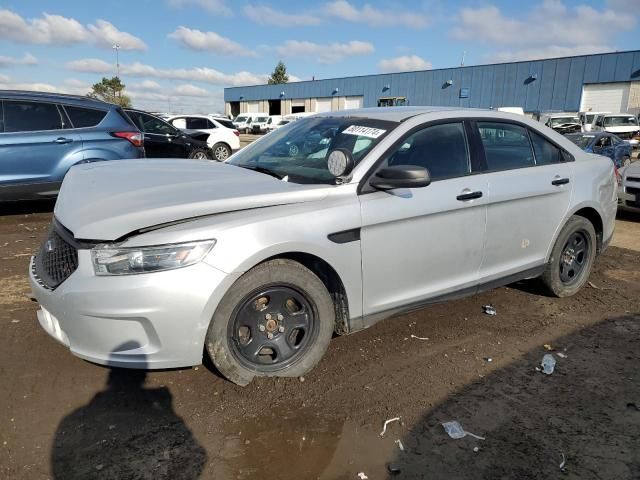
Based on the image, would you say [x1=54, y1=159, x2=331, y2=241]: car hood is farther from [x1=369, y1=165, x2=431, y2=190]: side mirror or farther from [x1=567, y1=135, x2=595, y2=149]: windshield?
[x1=567, y1=135, x2=595, y2=149]: windshield

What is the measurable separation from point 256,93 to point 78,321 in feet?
229

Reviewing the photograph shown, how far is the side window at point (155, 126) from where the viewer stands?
10742 millimetres

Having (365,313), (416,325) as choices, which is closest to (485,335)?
(416,325)

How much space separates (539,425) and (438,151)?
1.89 metres

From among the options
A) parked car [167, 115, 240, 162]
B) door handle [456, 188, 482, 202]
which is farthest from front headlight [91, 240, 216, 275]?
parked car [167, 115, 240, 162]

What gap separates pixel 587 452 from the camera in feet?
8.21

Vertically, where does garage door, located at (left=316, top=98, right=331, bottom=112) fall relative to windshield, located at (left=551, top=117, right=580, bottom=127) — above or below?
above

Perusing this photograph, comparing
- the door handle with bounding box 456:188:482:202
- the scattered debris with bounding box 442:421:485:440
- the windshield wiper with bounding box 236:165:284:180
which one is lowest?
the scattered debris with bounding box 442:421:485:440

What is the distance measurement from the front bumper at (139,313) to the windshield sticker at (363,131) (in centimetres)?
143

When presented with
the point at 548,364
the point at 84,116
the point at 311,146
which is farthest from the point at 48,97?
the point at 548,364

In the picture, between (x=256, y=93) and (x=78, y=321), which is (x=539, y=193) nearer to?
(x=78, y=321)

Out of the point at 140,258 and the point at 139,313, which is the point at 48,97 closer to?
the point at 140,258

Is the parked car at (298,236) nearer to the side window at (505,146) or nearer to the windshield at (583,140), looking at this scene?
the side window at (505,146)

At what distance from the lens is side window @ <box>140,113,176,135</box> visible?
1074cm
